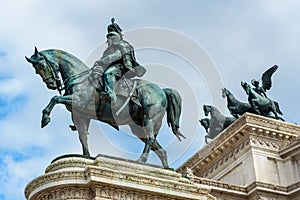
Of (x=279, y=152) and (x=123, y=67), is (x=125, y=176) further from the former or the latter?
(x=279, y=152)

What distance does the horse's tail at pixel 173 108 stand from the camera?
23.2 meters

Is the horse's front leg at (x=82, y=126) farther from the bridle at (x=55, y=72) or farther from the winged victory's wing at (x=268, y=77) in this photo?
the winged victory's wing at (x=268, y=77)

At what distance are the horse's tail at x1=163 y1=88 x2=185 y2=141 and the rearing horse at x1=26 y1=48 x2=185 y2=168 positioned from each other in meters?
0.08

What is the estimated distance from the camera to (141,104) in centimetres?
2238

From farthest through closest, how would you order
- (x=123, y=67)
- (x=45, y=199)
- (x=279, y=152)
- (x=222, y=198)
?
(x=279, y=152) → (x=222, y=198) → (x=123, y=67) → (x=45, y=199)

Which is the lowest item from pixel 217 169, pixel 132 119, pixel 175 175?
pixel 175 175

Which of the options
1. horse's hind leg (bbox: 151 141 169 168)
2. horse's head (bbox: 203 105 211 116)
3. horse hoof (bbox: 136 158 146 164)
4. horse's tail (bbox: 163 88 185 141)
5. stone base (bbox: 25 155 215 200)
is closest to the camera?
stone base (bbox: 25 155 215 200)

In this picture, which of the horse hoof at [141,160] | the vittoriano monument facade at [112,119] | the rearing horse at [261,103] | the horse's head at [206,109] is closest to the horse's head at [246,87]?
the rearing horse at [261,103]

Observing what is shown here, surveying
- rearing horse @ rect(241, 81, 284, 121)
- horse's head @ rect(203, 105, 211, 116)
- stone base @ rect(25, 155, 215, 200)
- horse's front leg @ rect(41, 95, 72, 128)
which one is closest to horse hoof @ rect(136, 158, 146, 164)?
stone base @ rect(25, 155, 215, 200)

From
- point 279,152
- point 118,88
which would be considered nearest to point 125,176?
point 118,88

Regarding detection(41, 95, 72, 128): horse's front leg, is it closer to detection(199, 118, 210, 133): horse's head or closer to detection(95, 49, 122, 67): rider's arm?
detection(95, 49, 122, 67): rider's arm

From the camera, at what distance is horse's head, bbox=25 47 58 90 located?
72.0 feet

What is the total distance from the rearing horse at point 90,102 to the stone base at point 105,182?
34.4 inches

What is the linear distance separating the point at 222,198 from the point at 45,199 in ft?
38.0
